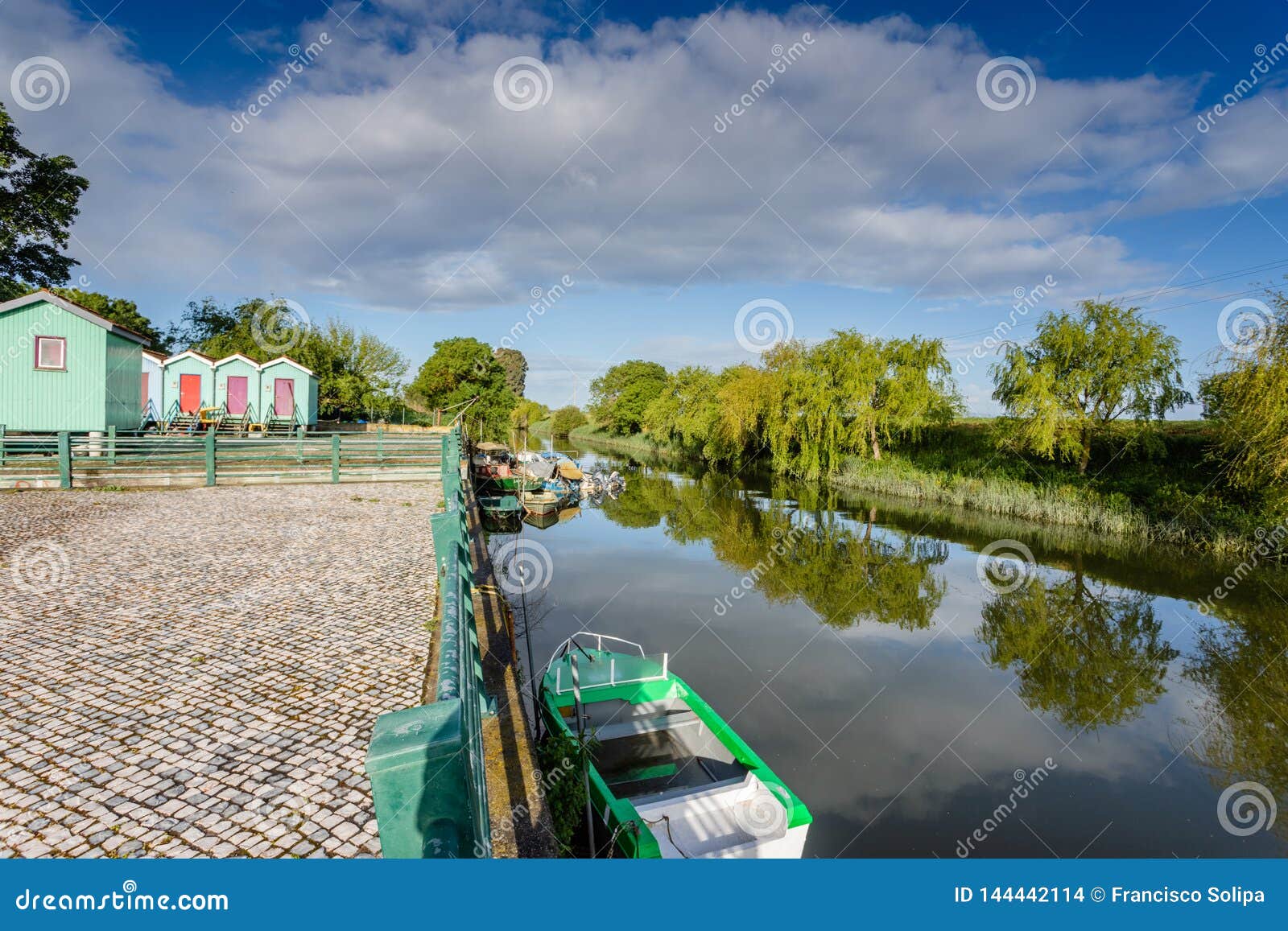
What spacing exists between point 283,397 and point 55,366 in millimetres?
11496

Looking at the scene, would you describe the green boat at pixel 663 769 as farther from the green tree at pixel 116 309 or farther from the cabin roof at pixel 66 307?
the green tree at pixel 116 309

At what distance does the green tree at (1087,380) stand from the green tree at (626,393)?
4723cm

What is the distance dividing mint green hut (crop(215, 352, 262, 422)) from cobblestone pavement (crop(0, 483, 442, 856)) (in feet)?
66.0

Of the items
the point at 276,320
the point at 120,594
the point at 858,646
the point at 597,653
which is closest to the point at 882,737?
the point at 858,646

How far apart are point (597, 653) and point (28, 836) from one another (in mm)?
6519

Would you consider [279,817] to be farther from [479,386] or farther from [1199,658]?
[479,386]

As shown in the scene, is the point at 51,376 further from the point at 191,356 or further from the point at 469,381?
the point at 469,381

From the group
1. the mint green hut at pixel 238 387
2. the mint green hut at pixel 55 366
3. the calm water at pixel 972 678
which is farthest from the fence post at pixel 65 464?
the mint green hut at pixel 238 387

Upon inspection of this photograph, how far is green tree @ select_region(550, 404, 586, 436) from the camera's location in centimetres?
10988

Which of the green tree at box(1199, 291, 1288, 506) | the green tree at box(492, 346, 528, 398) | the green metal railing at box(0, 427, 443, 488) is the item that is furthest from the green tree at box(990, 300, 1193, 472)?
A: the green tree at box(492, 346, 528, 398)

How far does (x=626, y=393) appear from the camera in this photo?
79.5 meters

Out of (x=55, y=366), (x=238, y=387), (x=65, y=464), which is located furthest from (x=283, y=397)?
(x=65, y=464)

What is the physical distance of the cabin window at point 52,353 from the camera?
19062mm

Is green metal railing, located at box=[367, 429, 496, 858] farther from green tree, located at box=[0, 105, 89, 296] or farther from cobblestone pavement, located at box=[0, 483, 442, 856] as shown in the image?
green tree, located at box=[0, 105, 89, 296]
